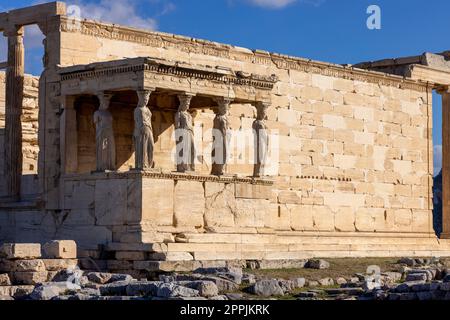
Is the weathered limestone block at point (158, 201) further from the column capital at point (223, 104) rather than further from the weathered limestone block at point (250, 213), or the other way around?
the column capital at point (223, 104)

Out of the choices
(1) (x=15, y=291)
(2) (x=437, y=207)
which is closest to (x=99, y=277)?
(1) (x=15, y=291)

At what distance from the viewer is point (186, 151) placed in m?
21.8

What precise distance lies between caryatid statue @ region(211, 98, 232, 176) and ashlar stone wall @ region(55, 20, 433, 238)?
1092 millimetres

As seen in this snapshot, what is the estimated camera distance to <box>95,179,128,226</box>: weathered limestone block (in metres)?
20.9

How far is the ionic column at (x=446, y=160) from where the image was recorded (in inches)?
1241

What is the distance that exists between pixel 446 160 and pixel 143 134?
42.6ft

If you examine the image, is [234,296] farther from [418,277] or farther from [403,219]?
[403,219]

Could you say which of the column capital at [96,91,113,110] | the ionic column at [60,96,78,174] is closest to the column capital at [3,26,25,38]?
the ionic column at [60,96,78,174]

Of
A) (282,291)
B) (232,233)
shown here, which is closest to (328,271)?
(232,233)

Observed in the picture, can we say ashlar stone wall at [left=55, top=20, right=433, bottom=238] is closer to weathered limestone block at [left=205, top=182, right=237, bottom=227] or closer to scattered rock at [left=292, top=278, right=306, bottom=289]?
weathered limestone block at [left=205, top=182, right=237, bottom=227]

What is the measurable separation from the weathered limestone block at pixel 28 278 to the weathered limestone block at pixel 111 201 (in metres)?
2.74

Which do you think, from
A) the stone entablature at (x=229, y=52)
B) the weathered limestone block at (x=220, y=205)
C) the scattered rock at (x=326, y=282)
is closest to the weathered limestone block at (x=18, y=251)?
the weathered limestone block at (x=220, y=205)

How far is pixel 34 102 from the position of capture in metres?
26.2
